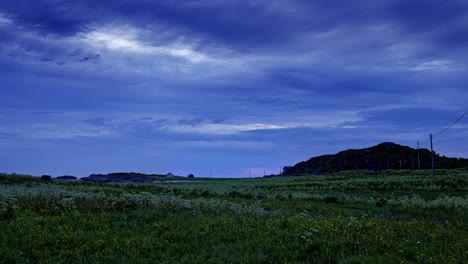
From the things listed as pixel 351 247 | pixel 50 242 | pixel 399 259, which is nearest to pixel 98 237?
pixel 50 242

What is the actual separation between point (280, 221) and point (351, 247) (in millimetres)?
4856

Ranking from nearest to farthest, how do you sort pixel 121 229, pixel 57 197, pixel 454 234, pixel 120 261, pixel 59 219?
pixel 120 261
pixel 454 234
pixel 121 229
pixel 59 219
pixel 57 197

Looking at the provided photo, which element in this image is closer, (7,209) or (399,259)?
(399,259)

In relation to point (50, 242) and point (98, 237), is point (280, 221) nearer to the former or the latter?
point (98, 237)

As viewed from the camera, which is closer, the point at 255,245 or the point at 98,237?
the point at 255,245

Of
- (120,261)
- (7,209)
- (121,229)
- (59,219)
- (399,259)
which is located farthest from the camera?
(7,209)

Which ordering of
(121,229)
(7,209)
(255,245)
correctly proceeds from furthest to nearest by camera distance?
(7,209) → (121,229) → (255,245)

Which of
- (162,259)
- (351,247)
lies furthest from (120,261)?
(351,247)

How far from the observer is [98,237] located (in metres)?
14.7

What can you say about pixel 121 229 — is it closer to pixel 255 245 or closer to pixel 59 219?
pixel 59 219

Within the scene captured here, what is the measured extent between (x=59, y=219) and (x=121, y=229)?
3.44m

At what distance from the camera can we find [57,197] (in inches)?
936

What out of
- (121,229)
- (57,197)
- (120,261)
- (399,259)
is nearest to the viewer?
(399,259)

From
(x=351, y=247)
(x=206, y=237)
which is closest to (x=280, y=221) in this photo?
(x=206, y=237)
